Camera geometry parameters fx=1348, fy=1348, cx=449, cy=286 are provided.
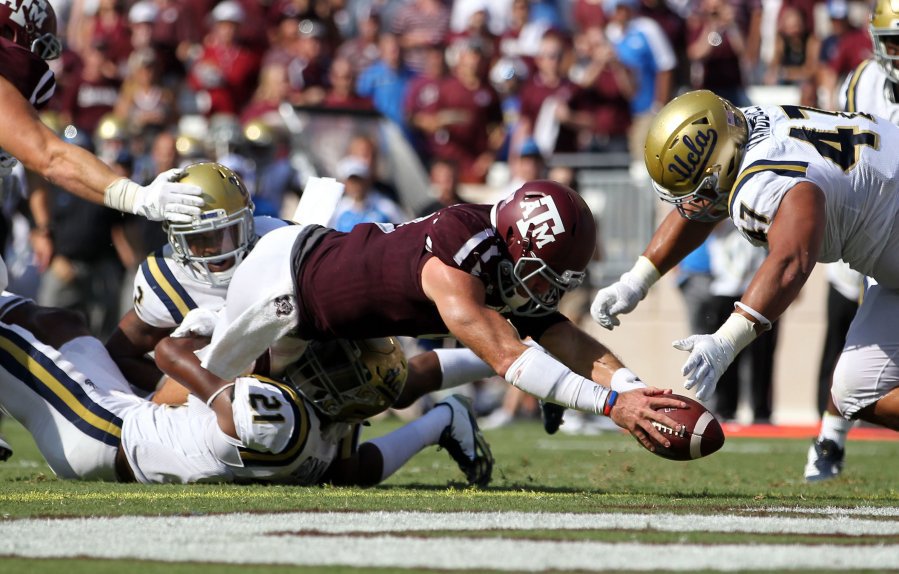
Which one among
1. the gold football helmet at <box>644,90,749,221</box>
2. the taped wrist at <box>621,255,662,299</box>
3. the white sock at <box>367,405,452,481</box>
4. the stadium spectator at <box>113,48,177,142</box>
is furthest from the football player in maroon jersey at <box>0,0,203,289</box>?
the stadium spectator at <box>113,48,177,142</box>

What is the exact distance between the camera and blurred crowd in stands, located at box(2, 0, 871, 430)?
10711mm

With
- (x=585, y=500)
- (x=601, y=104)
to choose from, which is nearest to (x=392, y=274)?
(x=585, y=500)

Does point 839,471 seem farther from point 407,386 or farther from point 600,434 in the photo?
point 600,434

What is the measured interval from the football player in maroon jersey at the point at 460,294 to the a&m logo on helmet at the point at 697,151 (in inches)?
15.7

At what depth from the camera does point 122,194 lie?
5344 mm

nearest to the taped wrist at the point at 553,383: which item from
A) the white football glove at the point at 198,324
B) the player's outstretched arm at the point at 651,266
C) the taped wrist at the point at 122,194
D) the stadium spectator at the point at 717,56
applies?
→ the player's outstretched arm at the point at 651,266

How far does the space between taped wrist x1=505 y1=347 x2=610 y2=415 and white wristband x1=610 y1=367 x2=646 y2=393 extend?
172mm

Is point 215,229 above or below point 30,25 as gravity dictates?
below

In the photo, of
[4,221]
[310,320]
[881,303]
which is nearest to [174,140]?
[4,221]

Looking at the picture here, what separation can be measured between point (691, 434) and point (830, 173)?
3.68 feet

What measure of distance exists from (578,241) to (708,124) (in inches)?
25.9

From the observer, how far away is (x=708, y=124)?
4.78m

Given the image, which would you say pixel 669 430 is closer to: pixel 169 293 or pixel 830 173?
pixel 830 173

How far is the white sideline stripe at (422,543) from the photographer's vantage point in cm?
325
